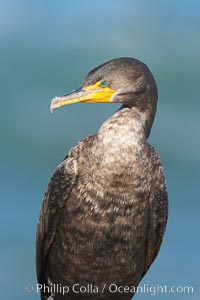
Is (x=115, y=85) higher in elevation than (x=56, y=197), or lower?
higher

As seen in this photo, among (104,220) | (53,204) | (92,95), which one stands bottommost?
(104,220)

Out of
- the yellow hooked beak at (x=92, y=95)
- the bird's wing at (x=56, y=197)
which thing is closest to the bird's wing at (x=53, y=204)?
the bird's wing at (x=56, y=197)

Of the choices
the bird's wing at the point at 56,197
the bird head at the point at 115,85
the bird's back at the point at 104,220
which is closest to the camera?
the bird head at the point at 115,85

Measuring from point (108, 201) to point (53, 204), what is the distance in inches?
17.9

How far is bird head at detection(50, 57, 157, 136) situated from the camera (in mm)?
5258

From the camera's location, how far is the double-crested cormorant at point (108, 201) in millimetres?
→ 5297

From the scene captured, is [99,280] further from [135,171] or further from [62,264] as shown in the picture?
[135,171]

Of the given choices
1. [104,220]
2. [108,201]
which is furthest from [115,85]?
[104,220]

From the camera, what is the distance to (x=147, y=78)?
17.4 ft

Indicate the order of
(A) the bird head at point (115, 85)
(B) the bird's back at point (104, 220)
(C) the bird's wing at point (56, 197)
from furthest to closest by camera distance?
(C) the bird's wing at point (56, 197) < (B) the bird's back at point (104, 220) < (A) the bird head at point (115, 85)

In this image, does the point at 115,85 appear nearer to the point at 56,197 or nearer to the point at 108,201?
the point at 108,201

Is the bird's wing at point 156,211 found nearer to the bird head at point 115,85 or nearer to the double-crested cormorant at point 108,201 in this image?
the double-crested cormorant at point 108,201

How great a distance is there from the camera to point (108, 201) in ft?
17.9

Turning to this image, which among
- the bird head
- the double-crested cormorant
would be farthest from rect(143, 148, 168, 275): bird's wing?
the bird head
